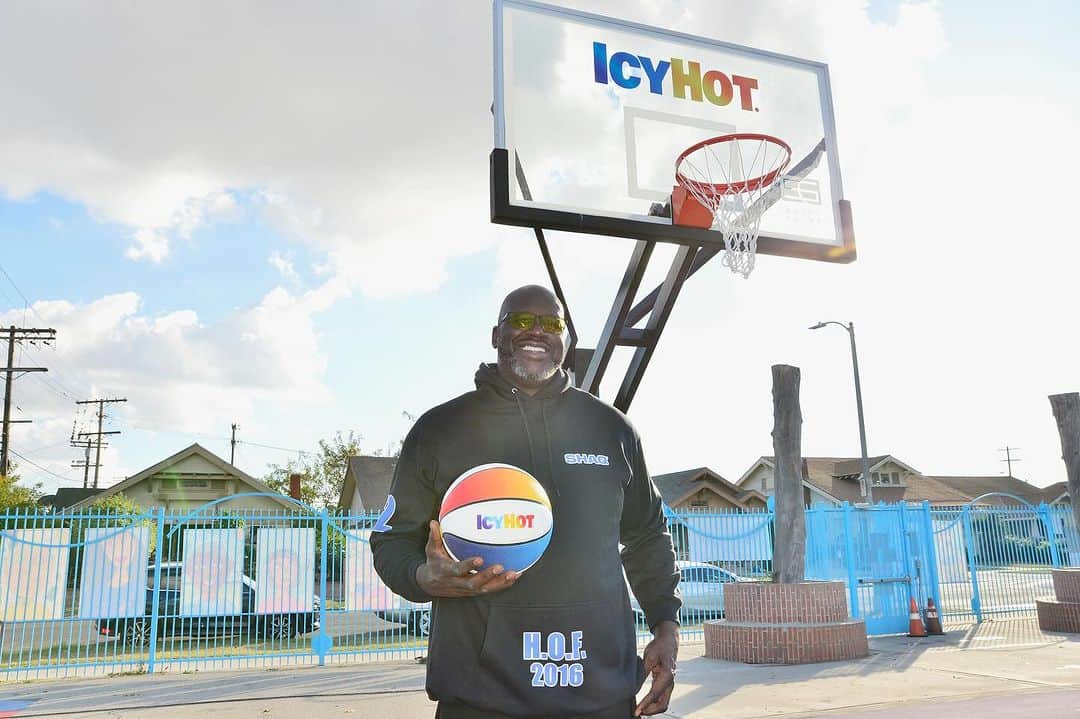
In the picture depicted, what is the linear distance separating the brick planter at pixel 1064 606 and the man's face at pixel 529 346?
43.9 feet

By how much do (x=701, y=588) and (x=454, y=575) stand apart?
12.7 m

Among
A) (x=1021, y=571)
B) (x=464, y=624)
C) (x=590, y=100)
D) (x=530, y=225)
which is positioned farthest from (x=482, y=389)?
(x=1021, y=571)

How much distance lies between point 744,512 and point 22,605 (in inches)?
421

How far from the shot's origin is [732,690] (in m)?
8.41

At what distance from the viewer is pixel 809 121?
11070 millimetres

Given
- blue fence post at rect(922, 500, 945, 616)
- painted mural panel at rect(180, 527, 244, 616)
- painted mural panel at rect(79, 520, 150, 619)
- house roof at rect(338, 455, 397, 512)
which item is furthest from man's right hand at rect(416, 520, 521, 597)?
house roof at rect(338, 455, 397, 512)

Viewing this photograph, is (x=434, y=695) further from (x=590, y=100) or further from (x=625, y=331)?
(x=590, y=100)

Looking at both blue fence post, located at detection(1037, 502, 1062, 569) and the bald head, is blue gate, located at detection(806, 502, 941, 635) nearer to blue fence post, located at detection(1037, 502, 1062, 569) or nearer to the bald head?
blue fence post, located at detection(1037, 502, 1062, 569)

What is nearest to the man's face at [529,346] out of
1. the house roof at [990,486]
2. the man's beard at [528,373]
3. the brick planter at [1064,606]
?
the man's beard at [528,373]

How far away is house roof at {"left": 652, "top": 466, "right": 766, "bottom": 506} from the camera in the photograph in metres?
37.0

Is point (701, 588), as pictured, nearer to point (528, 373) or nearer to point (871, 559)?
point (871, 559)

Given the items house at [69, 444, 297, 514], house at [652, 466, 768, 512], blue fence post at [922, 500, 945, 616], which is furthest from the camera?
house at [652, 466, 768, 512]

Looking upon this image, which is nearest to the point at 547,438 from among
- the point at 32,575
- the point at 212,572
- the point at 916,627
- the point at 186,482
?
the point at 212,572

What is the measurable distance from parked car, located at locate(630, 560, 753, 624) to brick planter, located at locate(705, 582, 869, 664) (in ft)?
9.75
